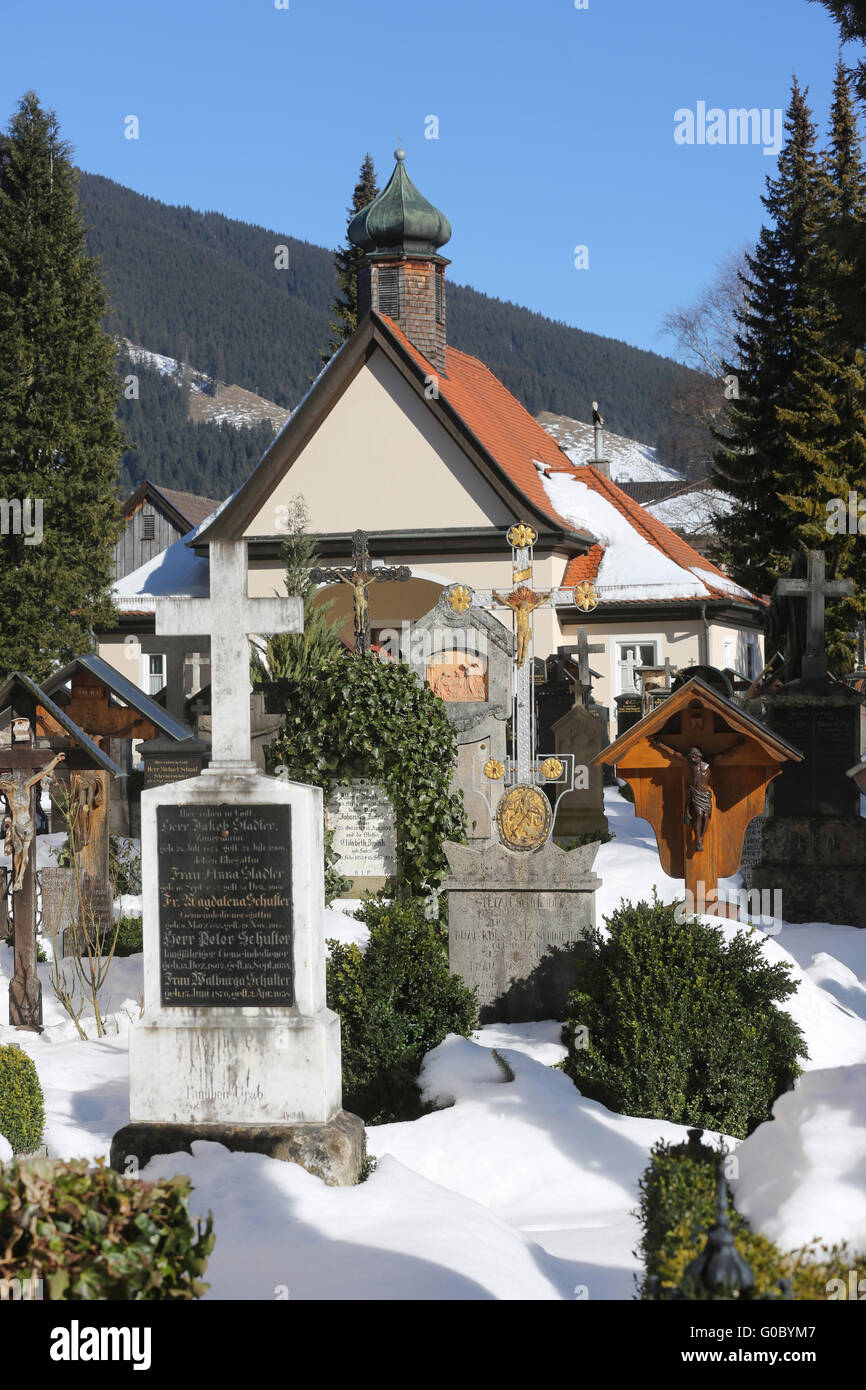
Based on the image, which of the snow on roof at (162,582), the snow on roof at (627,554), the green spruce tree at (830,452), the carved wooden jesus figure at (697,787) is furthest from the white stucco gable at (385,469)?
the carved wooden jesus figure at (697,787)

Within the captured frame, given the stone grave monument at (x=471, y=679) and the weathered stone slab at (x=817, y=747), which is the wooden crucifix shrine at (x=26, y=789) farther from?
the weathered stone slab at (x=817, y=747)

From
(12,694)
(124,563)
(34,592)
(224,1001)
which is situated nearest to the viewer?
(224,1001)

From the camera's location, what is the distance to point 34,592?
2648 centimetres

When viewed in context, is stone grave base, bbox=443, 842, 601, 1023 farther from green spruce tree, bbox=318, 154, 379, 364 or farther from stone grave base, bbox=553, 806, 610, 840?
green spruce tree, bbox=318, 154, 379, 364

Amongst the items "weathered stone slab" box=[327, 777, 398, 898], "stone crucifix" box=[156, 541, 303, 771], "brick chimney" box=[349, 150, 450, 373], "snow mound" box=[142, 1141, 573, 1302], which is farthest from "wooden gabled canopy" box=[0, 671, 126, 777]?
"brick chimney" box=[349, 150, 450, 373]

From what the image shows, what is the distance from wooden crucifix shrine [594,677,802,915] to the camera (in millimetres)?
11562

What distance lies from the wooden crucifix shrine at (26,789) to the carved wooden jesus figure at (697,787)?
4444 mm

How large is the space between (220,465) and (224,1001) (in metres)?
121

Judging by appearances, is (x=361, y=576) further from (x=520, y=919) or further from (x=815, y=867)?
(x=520, y=919)

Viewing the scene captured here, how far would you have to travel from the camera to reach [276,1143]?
6.36 metres

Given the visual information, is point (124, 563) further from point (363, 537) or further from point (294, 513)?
point (363, 537)

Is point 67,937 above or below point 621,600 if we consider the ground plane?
below

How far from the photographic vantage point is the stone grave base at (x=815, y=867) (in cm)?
1256
